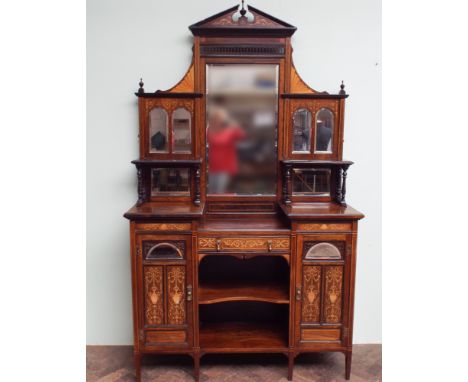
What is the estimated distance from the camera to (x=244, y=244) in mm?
2311

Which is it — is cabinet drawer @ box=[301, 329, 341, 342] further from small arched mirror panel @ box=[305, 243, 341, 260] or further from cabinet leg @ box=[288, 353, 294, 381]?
small arched mirror panel @ box=[305, 243, 341, 260]

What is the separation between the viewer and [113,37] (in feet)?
8.67

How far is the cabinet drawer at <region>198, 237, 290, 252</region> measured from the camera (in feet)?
7.55

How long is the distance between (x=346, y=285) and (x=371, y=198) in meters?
0.82

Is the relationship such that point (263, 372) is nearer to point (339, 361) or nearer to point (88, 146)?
point (339, 361)

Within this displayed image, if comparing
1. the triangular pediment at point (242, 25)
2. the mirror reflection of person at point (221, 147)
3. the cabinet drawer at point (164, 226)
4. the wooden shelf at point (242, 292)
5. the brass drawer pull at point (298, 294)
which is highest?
the triangular pediment at point (242, 25)

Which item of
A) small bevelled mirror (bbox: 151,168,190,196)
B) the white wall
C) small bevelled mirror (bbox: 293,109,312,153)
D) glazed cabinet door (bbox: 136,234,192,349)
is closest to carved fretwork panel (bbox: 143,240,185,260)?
glazed cabinet door (bbox: 136,234,192,349)

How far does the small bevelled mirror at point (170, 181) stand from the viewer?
2.65m

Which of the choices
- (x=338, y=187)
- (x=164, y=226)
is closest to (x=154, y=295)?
(x=164, y=226)

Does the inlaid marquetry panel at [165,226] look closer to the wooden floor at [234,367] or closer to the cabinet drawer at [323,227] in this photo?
the cabinet drawer at [323,227]

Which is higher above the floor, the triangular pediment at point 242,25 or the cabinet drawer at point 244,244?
the triangular pediment at point 242,25

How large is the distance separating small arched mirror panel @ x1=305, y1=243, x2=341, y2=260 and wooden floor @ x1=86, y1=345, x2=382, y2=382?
2.97ft

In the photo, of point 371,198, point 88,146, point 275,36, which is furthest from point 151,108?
point 371,198

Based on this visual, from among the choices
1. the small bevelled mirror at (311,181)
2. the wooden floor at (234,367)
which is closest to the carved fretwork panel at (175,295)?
the wooden floor at (234,367)
